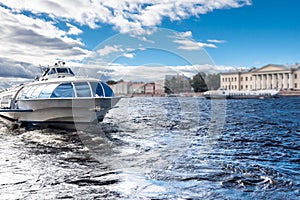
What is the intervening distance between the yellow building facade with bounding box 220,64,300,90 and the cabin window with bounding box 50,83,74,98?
168 metres

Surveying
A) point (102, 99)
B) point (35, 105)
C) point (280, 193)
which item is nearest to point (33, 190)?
point (280, 193)

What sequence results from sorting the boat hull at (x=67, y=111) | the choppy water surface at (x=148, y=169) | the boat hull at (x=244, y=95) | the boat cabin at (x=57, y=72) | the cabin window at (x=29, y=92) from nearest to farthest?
1. the choppy water surface at (x=148, y=169)
2. the boat hull at (x=67, y=111)
3. the cabin window at (x=29, y=92)
4. the boat cabin at (x=57, y=72)
5. the boat hull at (x=244, y=95)

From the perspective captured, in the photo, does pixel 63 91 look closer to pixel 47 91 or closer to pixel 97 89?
pixel 47 91

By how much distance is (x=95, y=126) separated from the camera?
2350cm

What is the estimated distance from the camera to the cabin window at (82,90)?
20.8 meters

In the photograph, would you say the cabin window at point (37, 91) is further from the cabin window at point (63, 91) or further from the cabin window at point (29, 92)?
the cabin window at point (63, 91)

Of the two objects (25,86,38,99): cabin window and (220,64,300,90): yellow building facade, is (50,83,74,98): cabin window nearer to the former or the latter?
(25,86,38,99): cabin window

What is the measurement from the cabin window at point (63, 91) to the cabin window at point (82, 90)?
0.37 m

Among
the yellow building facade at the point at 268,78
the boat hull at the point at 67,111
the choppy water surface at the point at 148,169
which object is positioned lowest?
the choppy water surface at the point at 148,169

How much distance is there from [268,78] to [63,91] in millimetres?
177239

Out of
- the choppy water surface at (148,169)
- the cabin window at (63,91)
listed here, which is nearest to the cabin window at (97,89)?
the cabin window at (63,91)

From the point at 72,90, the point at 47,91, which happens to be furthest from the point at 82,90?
the point at 47,91

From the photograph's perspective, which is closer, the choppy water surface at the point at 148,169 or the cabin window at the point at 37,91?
the choppy water surface at the point at 148,169

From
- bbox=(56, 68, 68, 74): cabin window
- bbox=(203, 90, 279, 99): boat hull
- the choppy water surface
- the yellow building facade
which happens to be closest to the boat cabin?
bbox=(56, 68, 68, 74): cabin window
